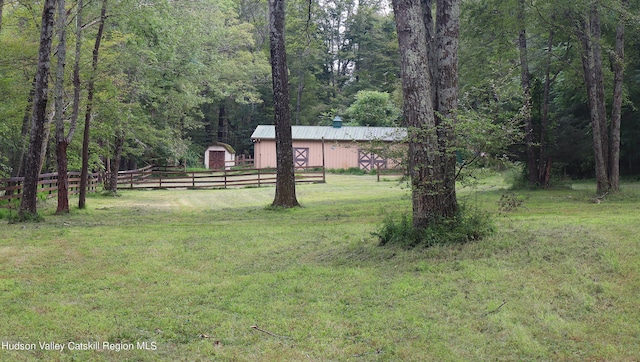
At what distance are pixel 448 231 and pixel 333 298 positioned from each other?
2.15 meters

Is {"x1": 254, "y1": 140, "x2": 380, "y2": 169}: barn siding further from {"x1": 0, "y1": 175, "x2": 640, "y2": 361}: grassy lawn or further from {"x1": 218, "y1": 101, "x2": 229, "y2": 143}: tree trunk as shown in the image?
{"x1": 0, "y1": 175, "x2": 640, "y2": 361}: grassy lawn

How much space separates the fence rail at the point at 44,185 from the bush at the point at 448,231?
11777 millimetres

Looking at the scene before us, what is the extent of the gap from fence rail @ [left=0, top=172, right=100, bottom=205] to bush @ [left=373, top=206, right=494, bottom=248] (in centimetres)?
1178

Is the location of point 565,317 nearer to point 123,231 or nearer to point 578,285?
point 578,285

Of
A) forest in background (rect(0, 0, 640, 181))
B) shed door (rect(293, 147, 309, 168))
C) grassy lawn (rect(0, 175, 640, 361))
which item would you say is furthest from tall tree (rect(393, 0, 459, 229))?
shed door (rect(293, 147, 309, 168))

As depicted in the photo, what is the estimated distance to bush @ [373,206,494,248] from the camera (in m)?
6.85

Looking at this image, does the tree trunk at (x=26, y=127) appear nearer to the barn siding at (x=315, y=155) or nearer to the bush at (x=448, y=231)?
the bush at (x=448, y=231)

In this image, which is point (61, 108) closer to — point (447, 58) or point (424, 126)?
point (447, 58)

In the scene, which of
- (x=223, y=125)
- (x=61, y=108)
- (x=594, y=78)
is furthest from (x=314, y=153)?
(x=61, y=108)

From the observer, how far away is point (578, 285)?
5.26m

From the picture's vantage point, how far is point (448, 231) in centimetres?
695

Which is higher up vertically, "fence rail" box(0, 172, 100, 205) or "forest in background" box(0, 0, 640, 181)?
"forest in background" box(0, 0, 640, 181)

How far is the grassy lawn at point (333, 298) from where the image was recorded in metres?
4.36

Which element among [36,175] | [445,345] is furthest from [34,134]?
[445,345]
